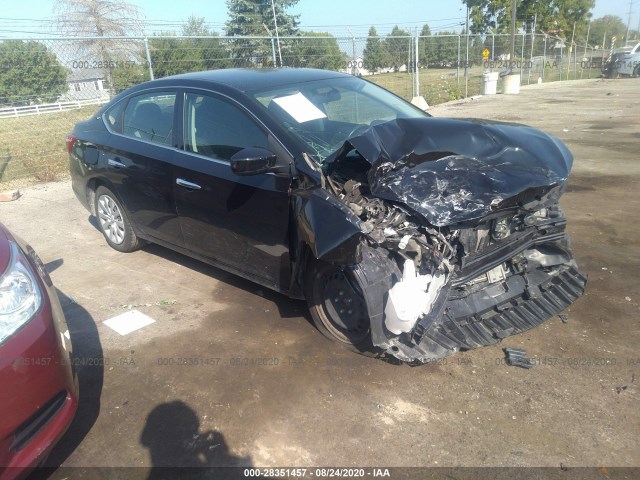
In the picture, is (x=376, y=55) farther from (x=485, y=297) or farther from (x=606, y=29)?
(x=606, y=29)

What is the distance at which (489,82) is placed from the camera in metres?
19.5

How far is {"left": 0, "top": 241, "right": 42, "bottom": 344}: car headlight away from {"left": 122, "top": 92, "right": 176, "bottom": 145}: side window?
1984 millimetres

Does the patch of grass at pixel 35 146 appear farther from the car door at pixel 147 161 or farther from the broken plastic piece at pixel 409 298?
the broken plastic piece at pixel 409 298

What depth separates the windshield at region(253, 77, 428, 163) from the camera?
3.53 m

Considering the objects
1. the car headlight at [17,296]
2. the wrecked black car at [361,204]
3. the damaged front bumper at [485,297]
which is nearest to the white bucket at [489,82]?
the wrecked black car at [361,204]

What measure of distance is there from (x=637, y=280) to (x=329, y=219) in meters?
2.80

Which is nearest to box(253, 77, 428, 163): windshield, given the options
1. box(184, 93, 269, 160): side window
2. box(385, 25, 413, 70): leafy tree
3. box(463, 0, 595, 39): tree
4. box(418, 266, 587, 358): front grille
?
box(184, 93, 269, 160): side window

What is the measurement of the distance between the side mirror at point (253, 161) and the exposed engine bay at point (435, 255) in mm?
397

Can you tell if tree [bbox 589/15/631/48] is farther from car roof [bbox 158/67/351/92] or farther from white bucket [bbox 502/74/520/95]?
car roof [bbox 158/67/351/92]

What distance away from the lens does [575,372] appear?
298 cm

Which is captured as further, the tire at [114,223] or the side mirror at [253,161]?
the tire at [114,223]

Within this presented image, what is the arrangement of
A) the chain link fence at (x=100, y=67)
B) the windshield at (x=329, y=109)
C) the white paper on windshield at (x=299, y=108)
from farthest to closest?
1. the chain link fence at (x=100, y=67)
2. the white paper on windshield at (x=299, y=108)
3. the windshield at (x=329, y=109)

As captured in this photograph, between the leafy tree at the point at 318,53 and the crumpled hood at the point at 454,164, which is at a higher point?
the leafy tree at the point at 318,53

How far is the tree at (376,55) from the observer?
53.0 ft
